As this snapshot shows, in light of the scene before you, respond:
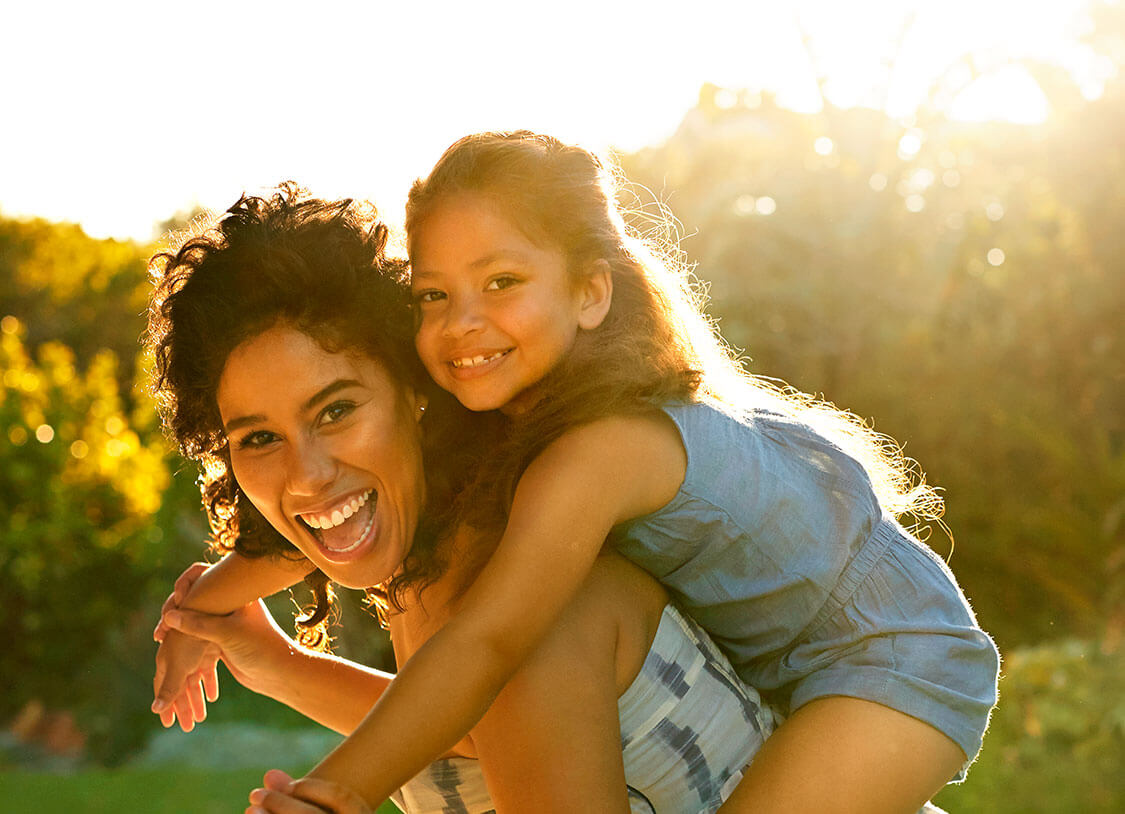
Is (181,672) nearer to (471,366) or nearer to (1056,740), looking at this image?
(471,366)

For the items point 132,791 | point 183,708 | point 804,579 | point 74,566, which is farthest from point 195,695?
point 74,566

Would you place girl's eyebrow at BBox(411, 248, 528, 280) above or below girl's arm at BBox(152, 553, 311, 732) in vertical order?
above

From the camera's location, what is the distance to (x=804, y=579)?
2.69 metres

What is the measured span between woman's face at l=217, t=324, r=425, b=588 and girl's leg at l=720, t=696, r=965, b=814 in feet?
2.86

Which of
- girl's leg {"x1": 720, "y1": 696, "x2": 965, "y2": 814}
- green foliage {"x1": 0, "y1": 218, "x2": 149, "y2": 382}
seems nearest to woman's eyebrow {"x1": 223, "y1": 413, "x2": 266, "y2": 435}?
girl's leg {"x1": 720, "y1": 696, "x2": 965, "y2": 814}

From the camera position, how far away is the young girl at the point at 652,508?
2.24 m

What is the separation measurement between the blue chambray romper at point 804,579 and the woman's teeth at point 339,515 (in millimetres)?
→ 559

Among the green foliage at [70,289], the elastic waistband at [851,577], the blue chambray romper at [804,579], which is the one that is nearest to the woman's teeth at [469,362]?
the blue chambray romper at [804,579]

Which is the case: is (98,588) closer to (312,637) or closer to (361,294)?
(312,637)

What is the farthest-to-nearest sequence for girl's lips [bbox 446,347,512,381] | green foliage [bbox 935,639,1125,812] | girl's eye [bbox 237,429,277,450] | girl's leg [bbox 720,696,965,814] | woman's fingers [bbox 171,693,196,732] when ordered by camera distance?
green foliage [bbox 935,639,1125,812]
woman's fingers [bbox 171,693,196,732]
girl's lips [bbox 446,347,512,381]
girl's eye [bbox 237,429,277,450]
girl's leg [bbox 720,696,965,814]

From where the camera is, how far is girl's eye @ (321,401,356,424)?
2.67m

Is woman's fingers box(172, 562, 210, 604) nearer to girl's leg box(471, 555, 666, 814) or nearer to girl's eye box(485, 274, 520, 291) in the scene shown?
girl's eye box(485, 274, 520, 291)

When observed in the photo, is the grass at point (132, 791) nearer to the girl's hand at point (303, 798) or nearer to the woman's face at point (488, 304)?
the woman's face at point (488, 304)

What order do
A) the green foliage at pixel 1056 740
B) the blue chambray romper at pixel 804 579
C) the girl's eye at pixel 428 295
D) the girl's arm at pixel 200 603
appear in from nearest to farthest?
the blue chambray romper at pixel 804 579 → the girl's eye at pixel 428 295 → the girl's arm at pixel 200 603 → the green foliage at pixel 1056 740
